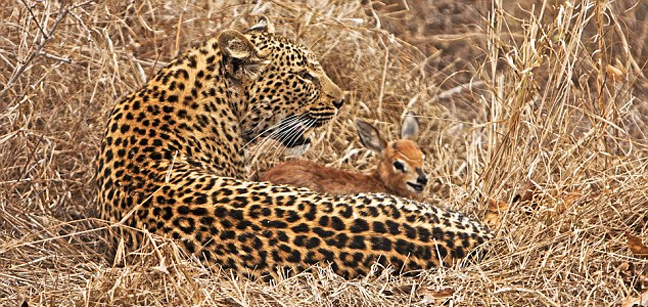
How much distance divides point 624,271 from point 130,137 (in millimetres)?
2806

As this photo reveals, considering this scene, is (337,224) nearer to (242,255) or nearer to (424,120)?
(242,255)

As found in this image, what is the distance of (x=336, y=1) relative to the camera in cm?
928

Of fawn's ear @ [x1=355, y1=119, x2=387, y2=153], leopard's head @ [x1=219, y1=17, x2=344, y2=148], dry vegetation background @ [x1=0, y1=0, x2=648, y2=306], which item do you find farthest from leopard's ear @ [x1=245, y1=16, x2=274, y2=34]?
fawn's ear @ [x1=355, y1=119, x2=387, y2=153]

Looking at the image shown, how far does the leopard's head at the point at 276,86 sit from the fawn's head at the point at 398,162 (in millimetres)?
562

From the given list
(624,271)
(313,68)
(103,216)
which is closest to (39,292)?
(103,216)

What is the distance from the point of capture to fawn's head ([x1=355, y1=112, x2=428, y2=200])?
7.75 meters

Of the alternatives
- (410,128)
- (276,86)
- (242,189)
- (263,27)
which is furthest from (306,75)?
(242,189)

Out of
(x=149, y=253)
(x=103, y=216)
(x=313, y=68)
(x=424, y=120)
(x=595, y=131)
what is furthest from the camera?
(x=424, y=120)

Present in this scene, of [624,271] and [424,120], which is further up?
[624,271]

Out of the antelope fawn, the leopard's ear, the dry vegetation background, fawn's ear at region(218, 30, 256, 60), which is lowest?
the antelope fawn

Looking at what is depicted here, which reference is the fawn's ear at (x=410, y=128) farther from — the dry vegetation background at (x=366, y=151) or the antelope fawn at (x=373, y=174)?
the dry vegetation background at (x=366, y=151)

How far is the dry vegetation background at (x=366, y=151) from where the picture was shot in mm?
5734

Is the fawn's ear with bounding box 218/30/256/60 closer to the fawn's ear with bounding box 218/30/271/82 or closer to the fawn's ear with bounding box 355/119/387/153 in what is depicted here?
the fawn's ear with bounding box 218/30/271/82

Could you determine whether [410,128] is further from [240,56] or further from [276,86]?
[240,56]
